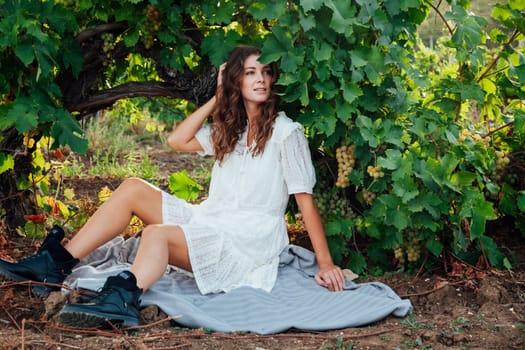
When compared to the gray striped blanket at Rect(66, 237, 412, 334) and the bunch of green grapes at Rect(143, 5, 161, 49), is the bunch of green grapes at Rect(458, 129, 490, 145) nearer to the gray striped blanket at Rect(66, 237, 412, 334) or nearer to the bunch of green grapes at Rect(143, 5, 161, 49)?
the gray striped blanket at Rect(66, 237, 412, 334)

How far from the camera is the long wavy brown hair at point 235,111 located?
12.4 ft

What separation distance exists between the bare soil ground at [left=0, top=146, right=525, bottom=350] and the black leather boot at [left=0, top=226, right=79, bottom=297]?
5 centimetres

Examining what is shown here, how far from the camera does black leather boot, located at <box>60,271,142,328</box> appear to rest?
308 cm

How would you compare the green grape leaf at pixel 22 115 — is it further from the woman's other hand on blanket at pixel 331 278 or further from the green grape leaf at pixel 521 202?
the green grape leaf at pixel 521 202

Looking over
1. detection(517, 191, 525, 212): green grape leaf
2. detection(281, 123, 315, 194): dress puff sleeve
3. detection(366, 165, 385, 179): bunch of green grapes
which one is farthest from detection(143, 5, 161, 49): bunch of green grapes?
detection(517, 191, 525, 212): green grape leaf

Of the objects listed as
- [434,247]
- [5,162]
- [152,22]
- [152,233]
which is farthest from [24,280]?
[434,247]

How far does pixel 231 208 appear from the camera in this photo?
385 centimetres

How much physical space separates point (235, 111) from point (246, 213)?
0.49 meters

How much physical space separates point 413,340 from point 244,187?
1.17m

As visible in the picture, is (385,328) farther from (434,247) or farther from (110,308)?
(110,308)

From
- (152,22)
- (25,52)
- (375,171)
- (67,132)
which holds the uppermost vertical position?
(152,22)

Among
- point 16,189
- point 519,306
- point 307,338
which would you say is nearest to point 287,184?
point 307,338

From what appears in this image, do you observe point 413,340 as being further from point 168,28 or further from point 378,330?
point 168,28

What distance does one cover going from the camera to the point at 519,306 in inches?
135
